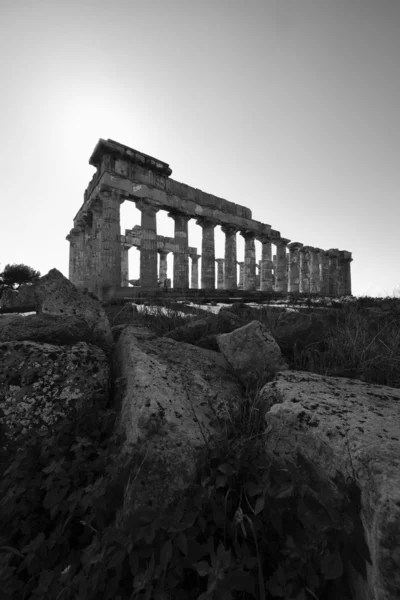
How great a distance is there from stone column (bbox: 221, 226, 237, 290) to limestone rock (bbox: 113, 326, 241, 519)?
1404 cm

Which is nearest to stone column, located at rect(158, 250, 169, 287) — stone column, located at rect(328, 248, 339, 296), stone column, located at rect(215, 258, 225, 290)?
stone column, located at rect(215, 258, 225, 290)

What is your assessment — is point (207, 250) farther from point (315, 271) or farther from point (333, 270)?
point (333, 270)

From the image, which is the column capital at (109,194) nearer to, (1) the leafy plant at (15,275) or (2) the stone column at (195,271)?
(1) the leafy plant at (15,275)

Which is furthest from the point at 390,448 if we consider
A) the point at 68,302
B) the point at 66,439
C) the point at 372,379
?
the point at 68,302

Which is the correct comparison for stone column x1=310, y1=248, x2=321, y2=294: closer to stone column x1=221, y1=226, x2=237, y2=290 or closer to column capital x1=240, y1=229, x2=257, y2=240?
column capital x1=240, y1=229, x2=257, y2=240

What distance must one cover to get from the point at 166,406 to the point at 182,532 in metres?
0.50

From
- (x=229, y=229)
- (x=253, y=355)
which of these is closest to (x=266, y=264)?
(x=229, y=229)

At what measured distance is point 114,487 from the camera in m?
1.02

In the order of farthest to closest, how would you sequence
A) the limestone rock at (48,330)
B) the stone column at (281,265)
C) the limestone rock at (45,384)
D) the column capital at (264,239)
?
the stone column at (281,265), the column capital at (264,239), the limestone rock at (48,330), the limestone rock at (45,384)

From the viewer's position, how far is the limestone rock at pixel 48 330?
174cm

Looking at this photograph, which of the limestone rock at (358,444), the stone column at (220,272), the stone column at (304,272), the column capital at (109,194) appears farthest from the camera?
the stone column at (220,272)

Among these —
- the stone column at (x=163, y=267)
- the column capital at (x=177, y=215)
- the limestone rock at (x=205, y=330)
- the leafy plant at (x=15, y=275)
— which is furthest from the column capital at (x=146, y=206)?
the stone column at (x=163, y=267)

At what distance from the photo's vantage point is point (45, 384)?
144 cm

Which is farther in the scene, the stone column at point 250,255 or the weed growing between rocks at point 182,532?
the stone column at point 250,255
